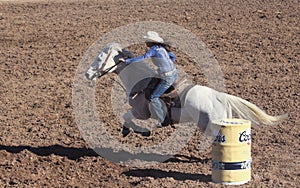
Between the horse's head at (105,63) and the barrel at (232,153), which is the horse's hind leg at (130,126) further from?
the barrel at (232,153)

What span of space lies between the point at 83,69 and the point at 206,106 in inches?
223

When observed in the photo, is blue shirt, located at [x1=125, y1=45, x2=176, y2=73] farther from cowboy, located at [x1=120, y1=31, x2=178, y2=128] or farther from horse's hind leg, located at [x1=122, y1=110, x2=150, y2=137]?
horse's hind leg, located at [x1=122, y1=110, x2=150, y2=137]

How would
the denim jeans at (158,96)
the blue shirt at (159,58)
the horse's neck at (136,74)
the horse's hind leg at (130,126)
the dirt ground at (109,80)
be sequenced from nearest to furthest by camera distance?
1. the dirt ground at (109,80)
2. the blue shirt at (159,58)
3. the denim jeans at (158,96)
4. the horse's neck at (136,74)
5. the horse's hind leg at (130,126)

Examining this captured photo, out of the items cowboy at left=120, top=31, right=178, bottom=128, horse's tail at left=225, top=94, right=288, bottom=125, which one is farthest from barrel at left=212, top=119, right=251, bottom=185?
cowboy at left=120, top=31, right=178, bottom=128

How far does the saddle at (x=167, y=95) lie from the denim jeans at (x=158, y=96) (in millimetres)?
54

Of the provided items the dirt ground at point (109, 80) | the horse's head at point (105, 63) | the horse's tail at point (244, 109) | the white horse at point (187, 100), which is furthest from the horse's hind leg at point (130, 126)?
the horse's tail at point (244, 109)

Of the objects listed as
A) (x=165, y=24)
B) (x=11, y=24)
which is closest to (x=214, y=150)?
(x=165, y=24)

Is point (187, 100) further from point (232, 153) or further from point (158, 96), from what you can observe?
point (232, 153)

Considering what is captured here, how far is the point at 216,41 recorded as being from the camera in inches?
594

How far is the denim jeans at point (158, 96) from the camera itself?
29.9ft

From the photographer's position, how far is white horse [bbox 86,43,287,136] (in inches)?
352

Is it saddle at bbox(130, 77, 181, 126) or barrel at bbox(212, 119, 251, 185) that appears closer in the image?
barrel at bbox(212, 119, 251, 185)

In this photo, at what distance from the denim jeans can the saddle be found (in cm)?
5

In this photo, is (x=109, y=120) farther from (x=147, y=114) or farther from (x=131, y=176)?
(x=131, y=176)
